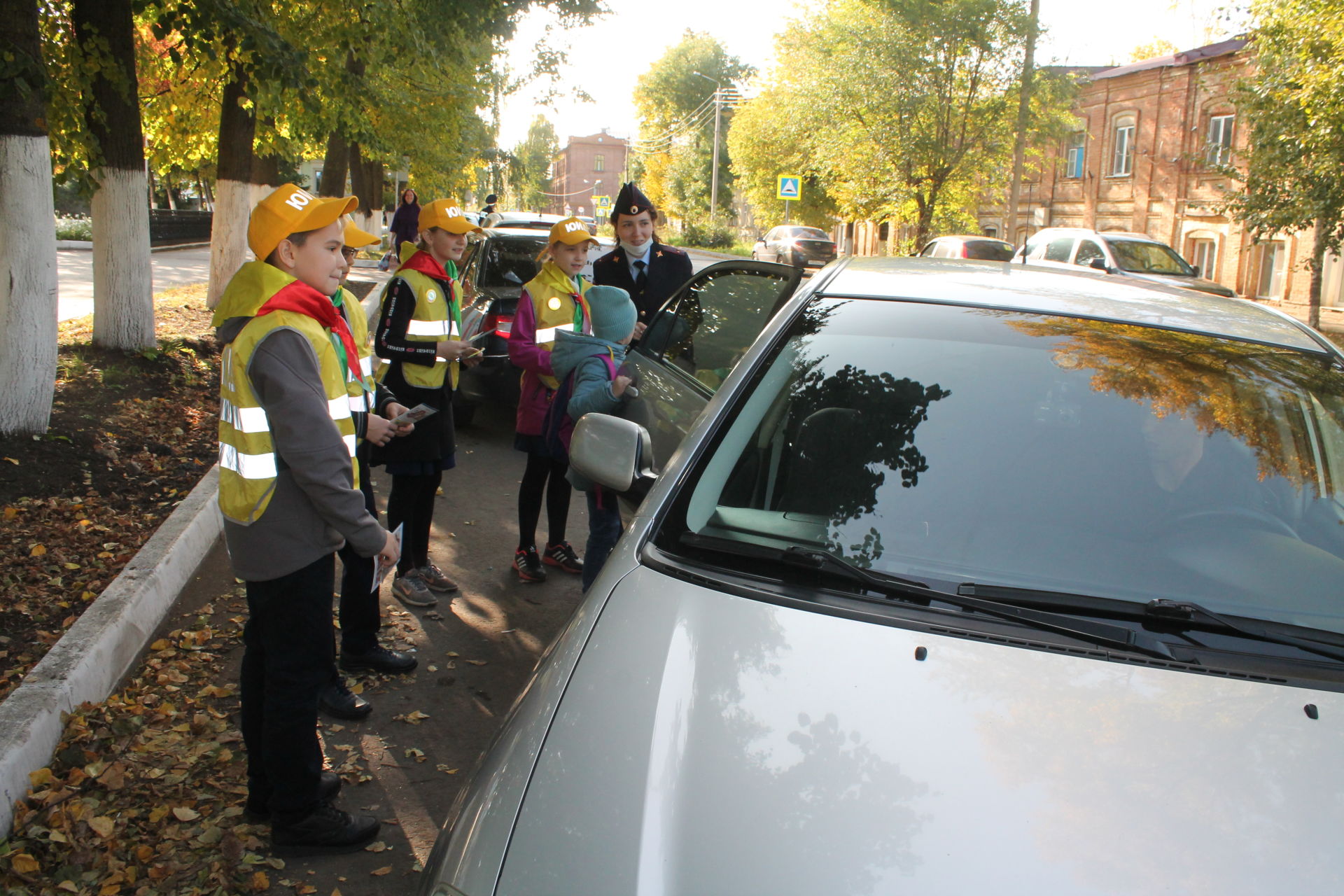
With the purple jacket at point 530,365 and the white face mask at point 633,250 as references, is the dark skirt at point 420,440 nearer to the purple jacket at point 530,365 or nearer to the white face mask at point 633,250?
the purple jacket at point 530,365

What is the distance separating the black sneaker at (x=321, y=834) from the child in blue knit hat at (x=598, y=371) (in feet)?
4.46

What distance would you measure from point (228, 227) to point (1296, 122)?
16.3 metres

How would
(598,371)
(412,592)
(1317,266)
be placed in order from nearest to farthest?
(598,371), (412,592), (1317,266)

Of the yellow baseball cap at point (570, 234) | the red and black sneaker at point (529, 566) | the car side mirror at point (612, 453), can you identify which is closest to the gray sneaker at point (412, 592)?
the red and black sneaker at point (529, 566)

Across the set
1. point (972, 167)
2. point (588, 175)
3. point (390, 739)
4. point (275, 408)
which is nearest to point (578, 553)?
point (390, 739)

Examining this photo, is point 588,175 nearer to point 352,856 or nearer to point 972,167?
point 972,167

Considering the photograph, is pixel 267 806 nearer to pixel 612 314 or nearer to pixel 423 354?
pixel 423 354

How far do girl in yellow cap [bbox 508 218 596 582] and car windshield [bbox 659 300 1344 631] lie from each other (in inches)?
90.3

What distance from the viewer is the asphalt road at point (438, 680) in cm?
307

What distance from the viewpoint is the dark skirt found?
14.9 ft

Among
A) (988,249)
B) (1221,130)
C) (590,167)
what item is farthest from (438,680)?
(590,167)

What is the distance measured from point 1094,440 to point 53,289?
6411 mm

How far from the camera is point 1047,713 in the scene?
1.71 metres

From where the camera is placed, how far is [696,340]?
4.94 meters
